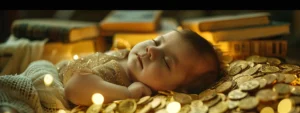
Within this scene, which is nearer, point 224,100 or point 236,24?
point 224,100

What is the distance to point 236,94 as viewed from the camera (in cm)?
111

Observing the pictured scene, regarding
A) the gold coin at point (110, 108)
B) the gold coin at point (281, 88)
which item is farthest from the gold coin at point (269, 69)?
the gold coin at point (110, 108)

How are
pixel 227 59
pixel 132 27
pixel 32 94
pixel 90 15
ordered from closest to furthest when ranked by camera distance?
pixel 32 94 < pixel 227 59 < pixel 132 27 < pixel 90 15

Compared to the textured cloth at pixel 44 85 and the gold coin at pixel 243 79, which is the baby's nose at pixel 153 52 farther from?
the gold coin at pixel 243 79

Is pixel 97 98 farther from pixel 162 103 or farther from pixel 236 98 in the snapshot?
pixel 236 98

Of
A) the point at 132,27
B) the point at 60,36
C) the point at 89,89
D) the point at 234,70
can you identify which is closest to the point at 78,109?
the point at 89,89

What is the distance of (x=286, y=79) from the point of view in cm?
118

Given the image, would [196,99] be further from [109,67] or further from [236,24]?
[236,24]

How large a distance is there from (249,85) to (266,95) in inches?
2.7

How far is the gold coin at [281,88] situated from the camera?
1.09 metres

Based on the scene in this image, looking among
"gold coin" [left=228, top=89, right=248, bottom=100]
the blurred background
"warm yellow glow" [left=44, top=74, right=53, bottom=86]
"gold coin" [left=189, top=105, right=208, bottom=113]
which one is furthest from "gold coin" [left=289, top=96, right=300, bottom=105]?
the blurred background

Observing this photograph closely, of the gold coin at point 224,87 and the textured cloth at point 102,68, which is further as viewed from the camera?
the textured cloth at point 102,68

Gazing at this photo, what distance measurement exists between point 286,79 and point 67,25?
111 cm
